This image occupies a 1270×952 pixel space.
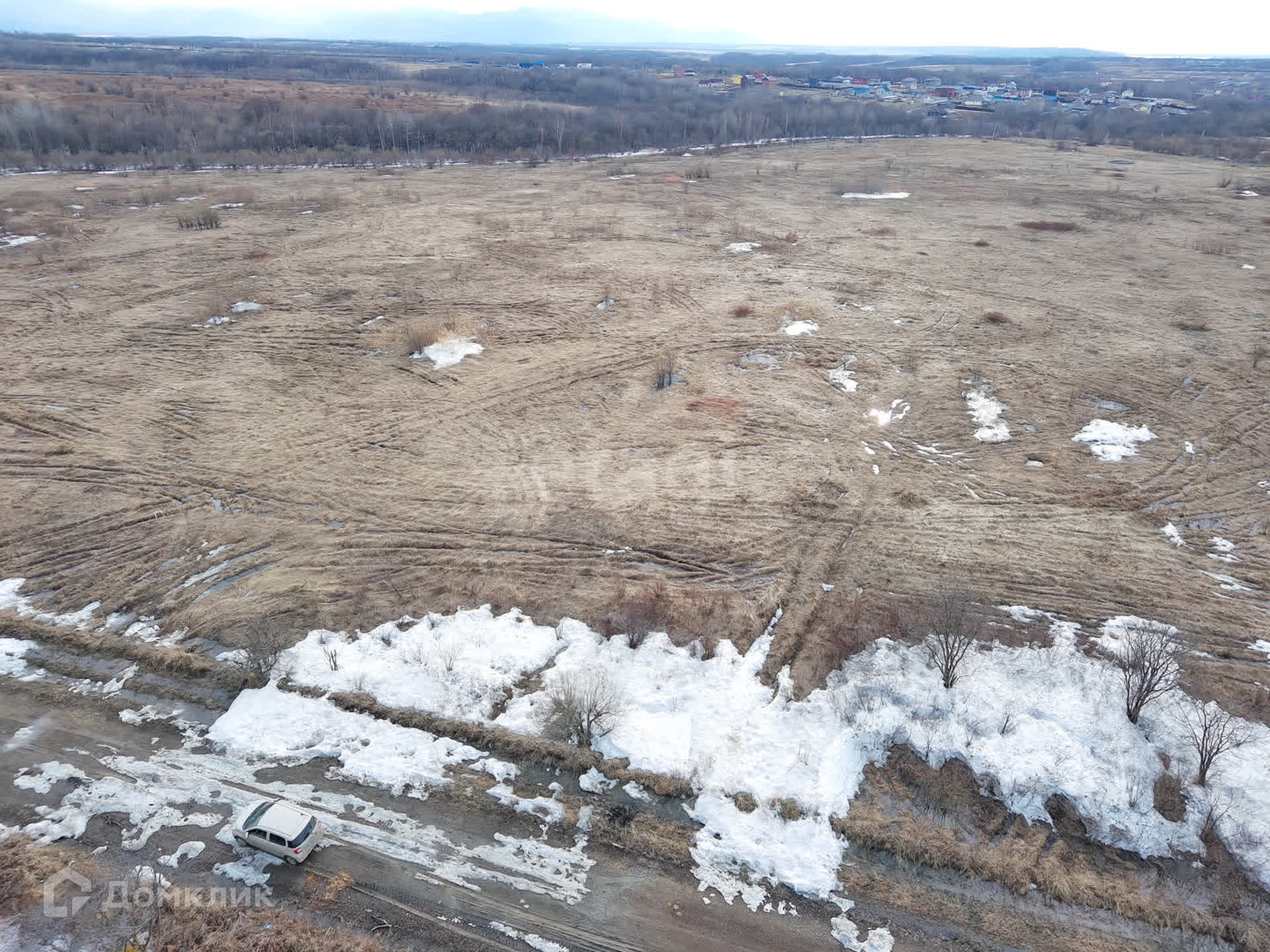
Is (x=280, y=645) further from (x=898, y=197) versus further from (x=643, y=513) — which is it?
(x=898, y=197)

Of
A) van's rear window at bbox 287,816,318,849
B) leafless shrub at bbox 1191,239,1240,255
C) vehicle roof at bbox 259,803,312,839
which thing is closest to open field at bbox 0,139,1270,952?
van's rear window at bbox 287,816,318,849

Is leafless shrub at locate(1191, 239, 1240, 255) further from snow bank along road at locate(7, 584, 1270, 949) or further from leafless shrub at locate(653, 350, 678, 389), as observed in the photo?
snow bank along road at locate(7, 584, 1270, 949)

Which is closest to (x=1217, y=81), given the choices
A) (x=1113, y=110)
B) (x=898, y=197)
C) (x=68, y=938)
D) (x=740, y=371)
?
(x=1113, y=110)

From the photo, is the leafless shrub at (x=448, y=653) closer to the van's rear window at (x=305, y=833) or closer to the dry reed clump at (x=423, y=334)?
the van's rear window at (x=305, y=833)

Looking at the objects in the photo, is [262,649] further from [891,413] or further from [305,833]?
[891,413]

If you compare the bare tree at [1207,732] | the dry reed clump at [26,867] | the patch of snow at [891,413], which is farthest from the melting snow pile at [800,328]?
the dry reed clump at [26,867]

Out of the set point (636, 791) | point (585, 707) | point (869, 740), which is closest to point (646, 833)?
point (636, 791)

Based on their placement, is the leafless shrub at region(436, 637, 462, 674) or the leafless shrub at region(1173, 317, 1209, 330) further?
the leafless shrub at region(1173, 317, 1209, 330)
